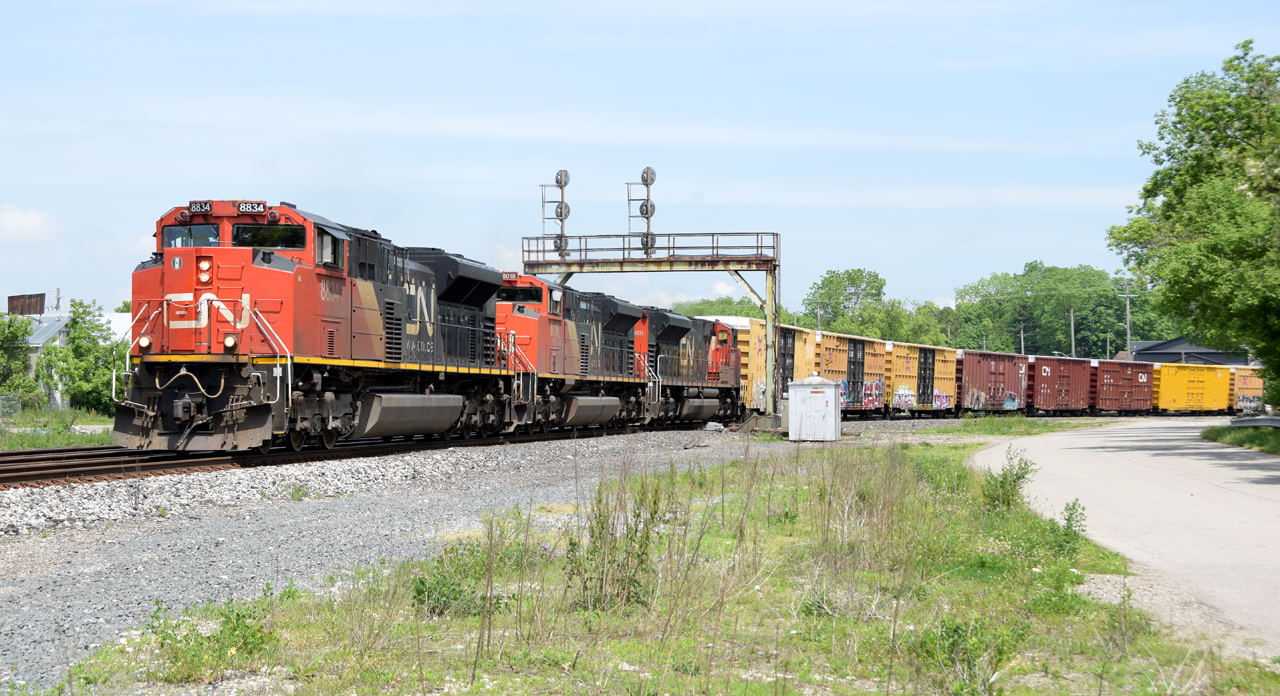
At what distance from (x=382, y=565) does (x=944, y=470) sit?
1022 cm

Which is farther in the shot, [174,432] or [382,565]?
[174,432]

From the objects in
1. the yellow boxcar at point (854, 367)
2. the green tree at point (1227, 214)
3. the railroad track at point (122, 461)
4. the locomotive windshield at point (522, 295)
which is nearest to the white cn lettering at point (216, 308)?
the railroad track at point (122, 461)

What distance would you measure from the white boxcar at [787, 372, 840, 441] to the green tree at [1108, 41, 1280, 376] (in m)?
7.94

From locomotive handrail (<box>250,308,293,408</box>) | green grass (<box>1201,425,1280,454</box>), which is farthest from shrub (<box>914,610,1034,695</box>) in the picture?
green grass (<box>1201,425,1280,454</box>)

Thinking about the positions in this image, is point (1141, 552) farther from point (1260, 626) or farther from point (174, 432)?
point (174, 432)

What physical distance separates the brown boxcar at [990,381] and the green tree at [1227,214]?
61.8 feet

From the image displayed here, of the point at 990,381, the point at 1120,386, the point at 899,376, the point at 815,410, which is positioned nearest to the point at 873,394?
the point at 899,376

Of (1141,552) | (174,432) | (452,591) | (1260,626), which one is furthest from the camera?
(174,432)

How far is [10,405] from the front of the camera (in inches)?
1682

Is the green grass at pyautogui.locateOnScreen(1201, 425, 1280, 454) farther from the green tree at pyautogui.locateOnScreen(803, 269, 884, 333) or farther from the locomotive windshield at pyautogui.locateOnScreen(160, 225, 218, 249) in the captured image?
the green tree at pyautogui.locateOnScreen(803, 269, 884, 333)

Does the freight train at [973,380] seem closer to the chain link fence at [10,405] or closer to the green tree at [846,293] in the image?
the chain link fence at [10,405]

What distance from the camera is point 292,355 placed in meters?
15.7

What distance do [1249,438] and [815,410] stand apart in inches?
413

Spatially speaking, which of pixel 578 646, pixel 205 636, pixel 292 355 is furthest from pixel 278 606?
pixel 292 355
